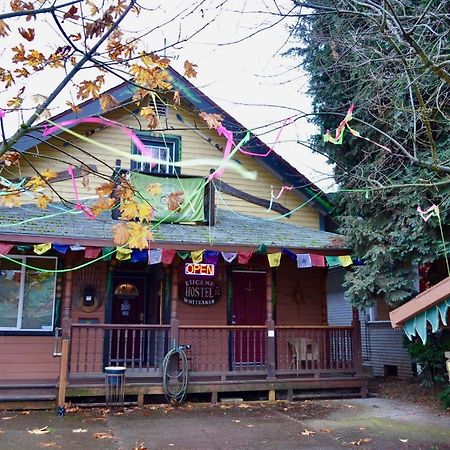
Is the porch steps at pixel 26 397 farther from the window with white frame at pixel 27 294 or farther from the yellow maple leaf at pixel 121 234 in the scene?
the yellow maple leaf at pixel 121 234

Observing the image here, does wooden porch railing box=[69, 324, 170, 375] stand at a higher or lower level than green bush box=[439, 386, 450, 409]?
higher

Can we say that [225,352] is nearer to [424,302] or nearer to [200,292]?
[200,292]

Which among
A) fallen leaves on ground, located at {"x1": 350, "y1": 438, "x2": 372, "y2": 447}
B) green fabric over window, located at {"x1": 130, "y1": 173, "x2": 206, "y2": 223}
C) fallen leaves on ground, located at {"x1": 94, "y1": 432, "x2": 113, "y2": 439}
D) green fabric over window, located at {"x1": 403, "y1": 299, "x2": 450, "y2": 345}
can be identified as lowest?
fallen leaves on ground, located at {"x1": 350, "y1": 438, "x2": 372, "y2": 447}

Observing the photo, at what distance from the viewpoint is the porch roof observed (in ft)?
30.6

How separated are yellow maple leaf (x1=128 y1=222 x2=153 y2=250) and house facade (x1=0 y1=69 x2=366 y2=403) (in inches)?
182

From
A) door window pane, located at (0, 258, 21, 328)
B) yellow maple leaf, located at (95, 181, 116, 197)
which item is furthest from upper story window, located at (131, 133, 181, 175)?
yellow maple leaf, located at (95, 181, 116, 197)

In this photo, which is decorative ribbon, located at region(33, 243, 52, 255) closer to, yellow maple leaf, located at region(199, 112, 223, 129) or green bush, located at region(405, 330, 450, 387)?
yellow maple leaf, located at region(199, 112, 223, 129)

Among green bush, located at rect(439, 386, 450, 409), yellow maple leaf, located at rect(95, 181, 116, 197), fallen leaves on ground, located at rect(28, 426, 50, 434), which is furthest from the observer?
green bush, located at rect(439, 386, 450, 409)

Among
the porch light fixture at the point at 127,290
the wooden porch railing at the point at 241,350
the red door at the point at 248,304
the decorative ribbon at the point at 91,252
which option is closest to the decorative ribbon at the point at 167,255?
the decorative ribbon at the point at 91,252

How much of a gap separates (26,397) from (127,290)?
3.57m

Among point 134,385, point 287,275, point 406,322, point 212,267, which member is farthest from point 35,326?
point 406,322

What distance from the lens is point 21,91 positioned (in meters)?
4.35

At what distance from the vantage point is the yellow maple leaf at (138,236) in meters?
4.31

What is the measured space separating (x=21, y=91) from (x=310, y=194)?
9518 millimetres
